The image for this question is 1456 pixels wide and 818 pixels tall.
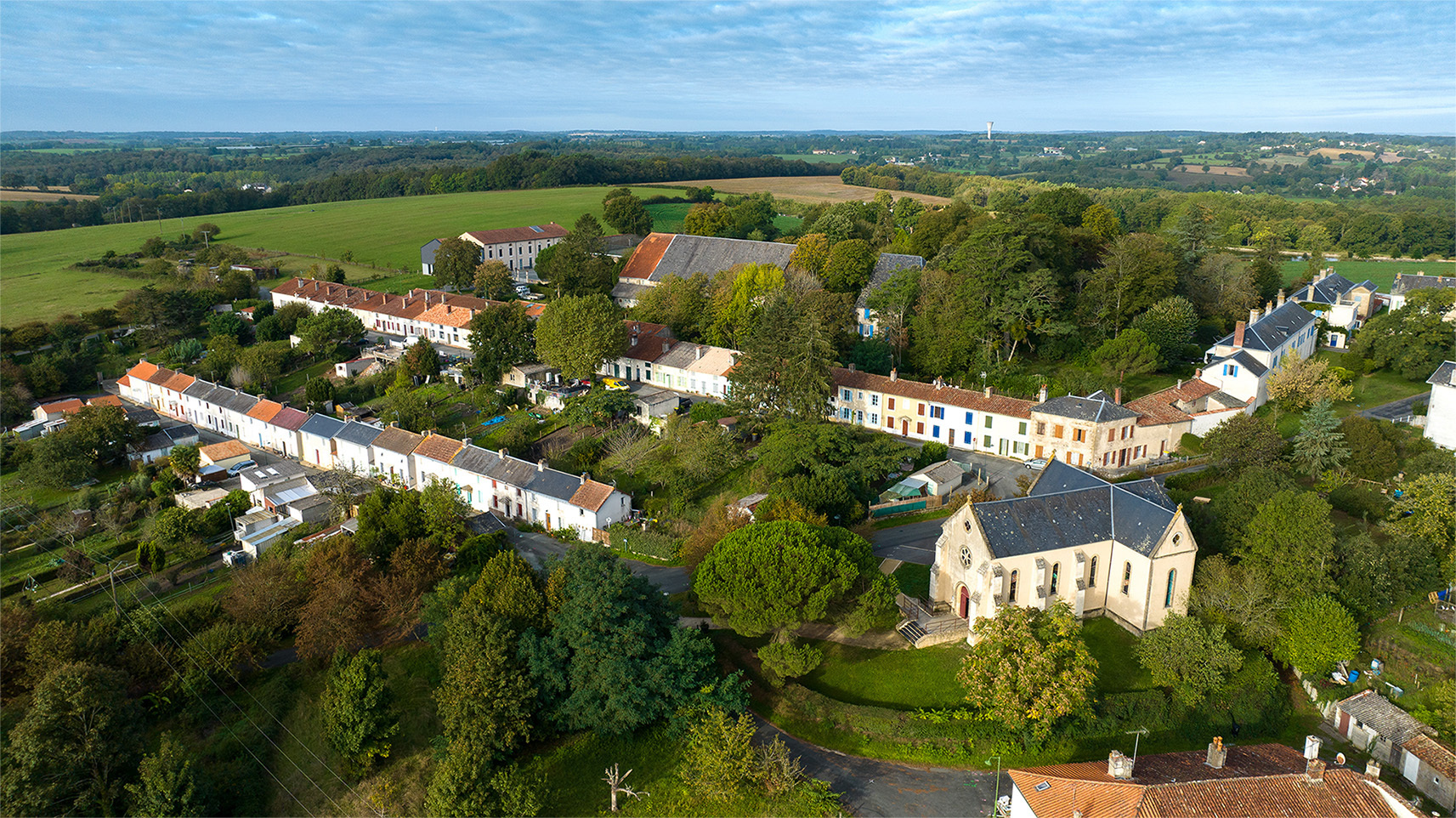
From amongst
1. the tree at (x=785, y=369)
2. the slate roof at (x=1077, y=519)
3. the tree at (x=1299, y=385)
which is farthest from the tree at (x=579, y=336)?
the tree at (x=1299, y=385)

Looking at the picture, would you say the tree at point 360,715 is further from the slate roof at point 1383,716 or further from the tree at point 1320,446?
the tree at point 1320,446

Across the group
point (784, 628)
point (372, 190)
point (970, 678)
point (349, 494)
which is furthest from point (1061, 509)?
point (372, 190)

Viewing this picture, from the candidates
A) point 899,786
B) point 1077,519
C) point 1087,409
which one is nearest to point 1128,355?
point 1087,409

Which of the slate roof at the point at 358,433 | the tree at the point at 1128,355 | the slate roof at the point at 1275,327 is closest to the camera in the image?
the slate roof at the point at 358,433

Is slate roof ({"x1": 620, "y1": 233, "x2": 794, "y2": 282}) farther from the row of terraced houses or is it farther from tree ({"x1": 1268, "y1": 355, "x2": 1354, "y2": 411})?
tree ({"x1": 1268, "y1": 355, "x2": 1354, "y2": 411})

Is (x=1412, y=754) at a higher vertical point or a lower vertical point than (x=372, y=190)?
lower

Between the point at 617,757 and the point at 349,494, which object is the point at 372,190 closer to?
the point at 349,494

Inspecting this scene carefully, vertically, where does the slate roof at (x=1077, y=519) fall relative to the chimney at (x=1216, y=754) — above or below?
above

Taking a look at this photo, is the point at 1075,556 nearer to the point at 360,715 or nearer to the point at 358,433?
the point at 360,715
